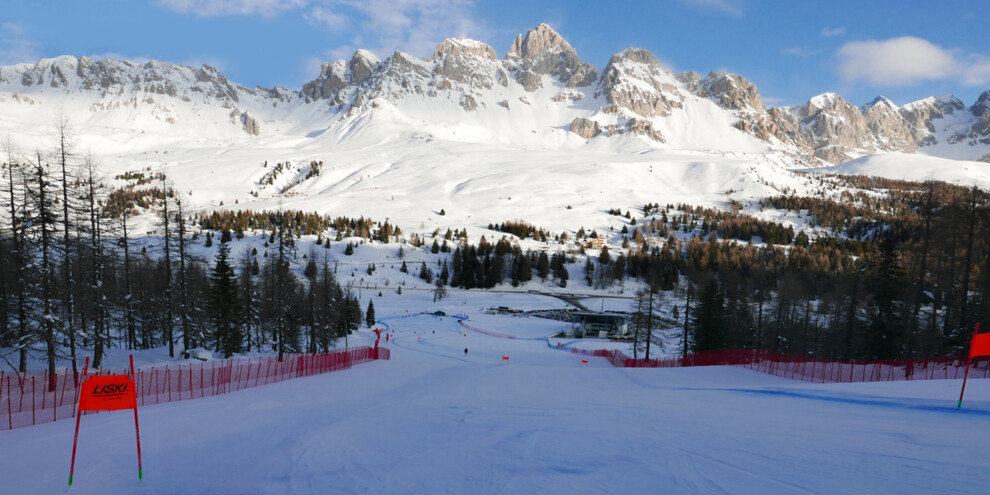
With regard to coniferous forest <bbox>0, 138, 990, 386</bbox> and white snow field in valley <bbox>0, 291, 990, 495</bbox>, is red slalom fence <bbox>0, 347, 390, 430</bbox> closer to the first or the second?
coniferous forest <bbox>0, 138, 990, 386</bbox>

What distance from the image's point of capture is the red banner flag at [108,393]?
756 cm

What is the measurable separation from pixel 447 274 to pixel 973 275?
369 feet

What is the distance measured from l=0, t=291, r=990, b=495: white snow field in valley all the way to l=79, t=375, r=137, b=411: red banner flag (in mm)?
1295

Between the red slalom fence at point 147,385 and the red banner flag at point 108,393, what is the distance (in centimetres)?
911

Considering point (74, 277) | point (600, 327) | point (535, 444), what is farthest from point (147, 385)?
point (600, 327)

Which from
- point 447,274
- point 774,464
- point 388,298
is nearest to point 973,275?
point 774,464

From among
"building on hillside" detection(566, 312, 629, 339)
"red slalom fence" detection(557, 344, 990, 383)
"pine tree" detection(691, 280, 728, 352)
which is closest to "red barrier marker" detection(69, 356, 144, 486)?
"red slalom fence" detection(557, 344, 990, 383)

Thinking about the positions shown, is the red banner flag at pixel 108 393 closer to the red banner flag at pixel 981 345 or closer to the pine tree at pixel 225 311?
the red banner flag at pixel 981 345

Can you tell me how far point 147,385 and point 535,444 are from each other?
19.6 m

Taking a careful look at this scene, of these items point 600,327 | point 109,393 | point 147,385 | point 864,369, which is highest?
point 109,393

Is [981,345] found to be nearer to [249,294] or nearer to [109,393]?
[109,393]

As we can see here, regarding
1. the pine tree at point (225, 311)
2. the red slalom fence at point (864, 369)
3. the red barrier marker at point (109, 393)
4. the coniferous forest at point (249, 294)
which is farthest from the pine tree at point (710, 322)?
the red barrier marker at point (109, 393)

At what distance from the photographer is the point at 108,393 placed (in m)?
7.79

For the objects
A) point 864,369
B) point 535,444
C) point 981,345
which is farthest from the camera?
point 864,369
